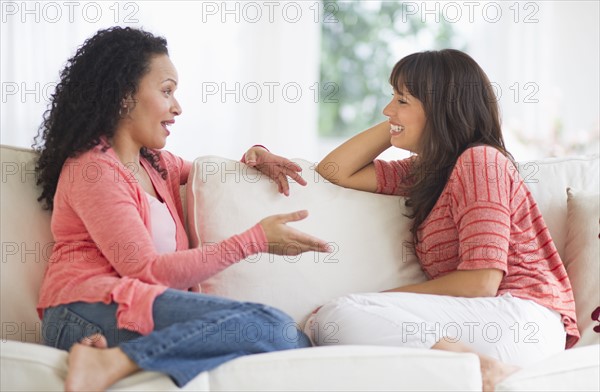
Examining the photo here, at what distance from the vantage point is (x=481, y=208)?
6.34ft

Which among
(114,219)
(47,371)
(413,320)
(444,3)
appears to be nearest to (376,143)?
(413,320)

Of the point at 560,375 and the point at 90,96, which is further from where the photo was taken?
the point at 90,96

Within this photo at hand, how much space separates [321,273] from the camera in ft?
6.86

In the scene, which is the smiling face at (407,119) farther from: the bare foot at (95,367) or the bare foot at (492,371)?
the bare foot at (95,367)

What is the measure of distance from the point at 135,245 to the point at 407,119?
0.85 metres

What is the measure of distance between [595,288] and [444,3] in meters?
3.25

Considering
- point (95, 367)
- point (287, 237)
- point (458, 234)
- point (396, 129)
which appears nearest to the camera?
point (95, 367)

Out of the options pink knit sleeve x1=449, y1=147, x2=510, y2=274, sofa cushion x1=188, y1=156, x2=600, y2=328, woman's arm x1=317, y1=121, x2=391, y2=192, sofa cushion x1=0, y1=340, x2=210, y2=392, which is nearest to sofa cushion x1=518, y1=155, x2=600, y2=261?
sofa cushion x1=188, y1=156, x2=600, y2=328

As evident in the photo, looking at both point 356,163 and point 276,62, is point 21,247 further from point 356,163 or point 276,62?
point 276,62

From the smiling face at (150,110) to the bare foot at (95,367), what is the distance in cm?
62

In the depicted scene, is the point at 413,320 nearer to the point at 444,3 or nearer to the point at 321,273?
the point at 321,273

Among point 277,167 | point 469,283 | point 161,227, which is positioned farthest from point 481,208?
point 161,227

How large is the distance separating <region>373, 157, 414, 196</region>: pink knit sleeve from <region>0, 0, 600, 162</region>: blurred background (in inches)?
86.8

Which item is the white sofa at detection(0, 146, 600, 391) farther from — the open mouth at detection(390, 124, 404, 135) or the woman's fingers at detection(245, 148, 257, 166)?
the open mouth at detection(390, 124, 404, 135)
